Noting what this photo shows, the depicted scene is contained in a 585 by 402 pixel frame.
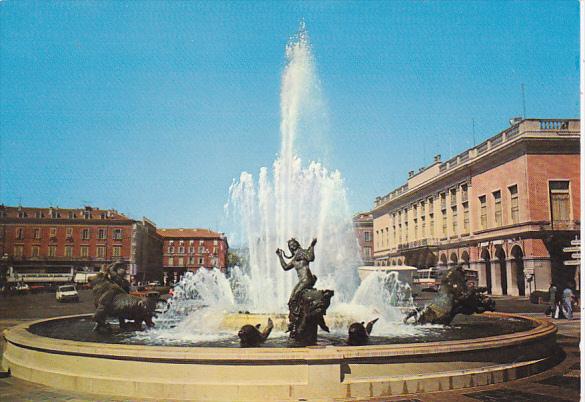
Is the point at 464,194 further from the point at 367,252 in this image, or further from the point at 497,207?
the point at 367,252

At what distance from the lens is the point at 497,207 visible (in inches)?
1683

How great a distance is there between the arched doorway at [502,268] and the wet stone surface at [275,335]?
29912 mm

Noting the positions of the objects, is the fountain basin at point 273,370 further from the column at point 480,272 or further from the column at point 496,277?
the column at point 480,272

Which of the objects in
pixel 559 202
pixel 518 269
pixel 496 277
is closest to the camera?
pixel 559 202

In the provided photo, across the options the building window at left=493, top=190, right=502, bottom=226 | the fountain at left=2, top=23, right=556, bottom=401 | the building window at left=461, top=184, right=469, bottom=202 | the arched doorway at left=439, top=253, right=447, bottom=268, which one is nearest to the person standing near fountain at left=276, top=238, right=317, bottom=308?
the fountain at left=2, top=23, right=556, bottom=401

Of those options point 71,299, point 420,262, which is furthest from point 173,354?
point 420,262

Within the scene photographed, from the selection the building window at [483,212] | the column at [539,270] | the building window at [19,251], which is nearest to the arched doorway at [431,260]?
the building window at [483,212]

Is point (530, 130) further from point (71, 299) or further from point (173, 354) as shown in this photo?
point (173, 354)

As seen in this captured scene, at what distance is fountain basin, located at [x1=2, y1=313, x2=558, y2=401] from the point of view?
22.7 ft

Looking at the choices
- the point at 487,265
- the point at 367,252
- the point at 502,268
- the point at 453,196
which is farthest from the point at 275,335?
the point at 367,252

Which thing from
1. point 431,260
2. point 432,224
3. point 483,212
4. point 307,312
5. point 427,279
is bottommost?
point 427,279

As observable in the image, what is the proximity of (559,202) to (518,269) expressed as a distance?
19.2ft

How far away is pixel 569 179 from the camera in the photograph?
37.6 meters

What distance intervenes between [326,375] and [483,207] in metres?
41.3
